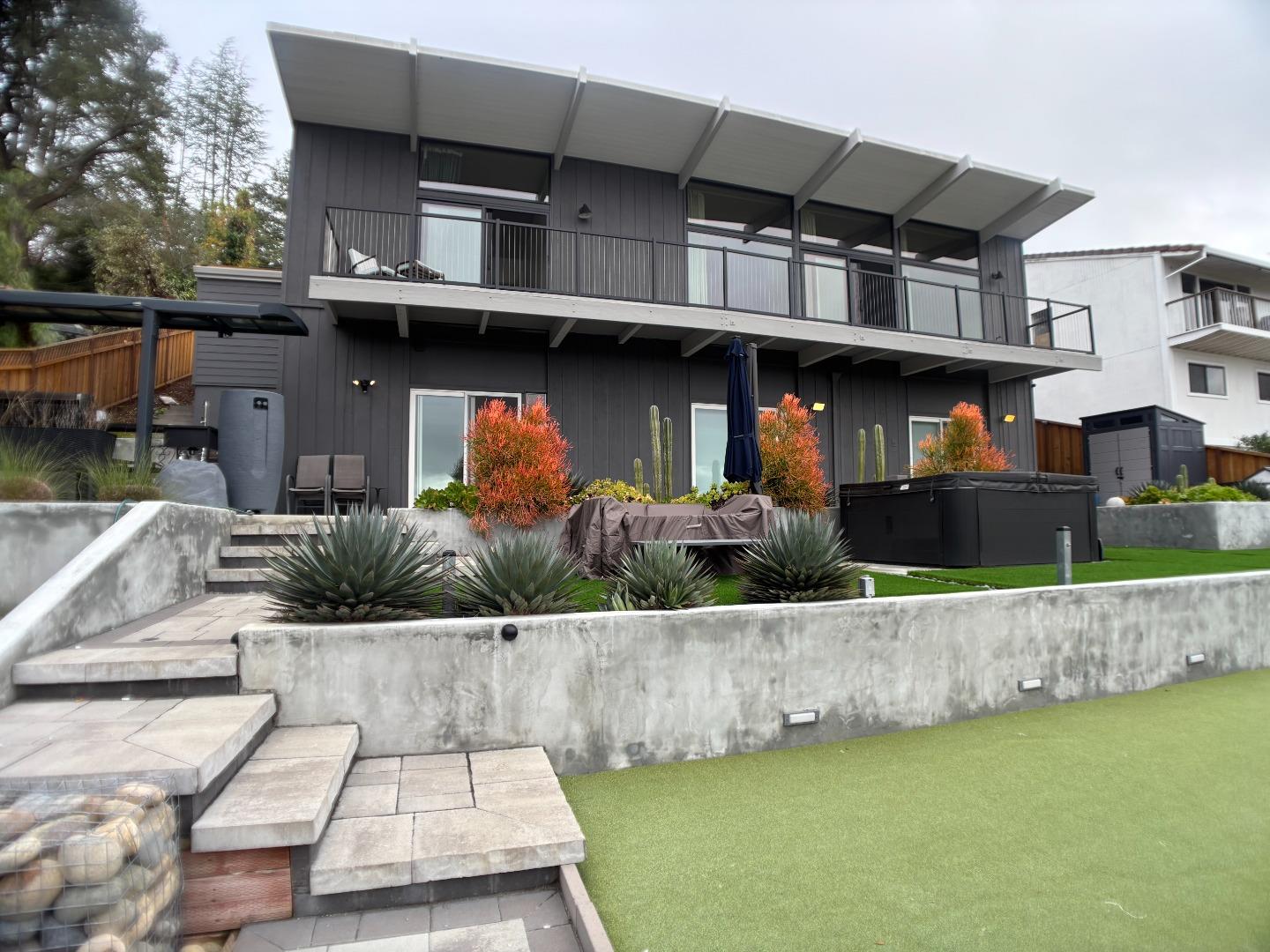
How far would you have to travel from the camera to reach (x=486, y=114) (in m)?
10.2

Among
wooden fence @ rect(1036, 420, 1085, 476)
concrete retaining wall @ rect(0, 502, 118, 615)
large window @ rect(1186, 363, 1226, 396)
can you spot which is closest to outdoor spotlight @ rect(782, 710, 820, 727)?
concrete retaining wall @ rect(0, 502, 118, 615)

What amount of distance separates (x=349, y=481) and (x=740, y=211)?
8.14m

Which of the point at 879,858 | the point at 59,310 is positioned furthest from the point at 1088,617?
the point at 59,310

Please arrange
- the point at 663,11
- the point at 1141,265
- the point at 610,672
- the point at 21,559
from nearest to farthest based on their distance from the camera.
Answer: the point at 610,672, the point at 21,559, the point at 663,11, the point at 1141,265

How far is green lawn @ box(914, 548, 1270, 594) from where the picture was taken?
6.61 m

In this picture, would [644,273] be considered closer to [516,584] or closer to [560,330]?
[560,330]

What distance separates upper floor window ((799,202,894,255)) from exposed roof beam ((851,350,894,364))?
2.39 metres

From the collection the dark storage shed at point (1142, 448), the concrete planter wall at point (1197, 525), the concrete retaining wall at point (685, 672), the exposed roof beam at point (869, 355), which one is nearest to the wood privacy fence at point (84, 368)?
the concrete retaining wall at point (685, 672)

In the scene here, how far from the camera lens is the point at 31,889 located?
186cm

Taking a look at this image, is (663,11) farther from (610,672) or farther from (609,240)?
(610,672)

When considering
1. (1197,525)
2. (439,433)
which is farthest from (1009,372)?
(439,433)

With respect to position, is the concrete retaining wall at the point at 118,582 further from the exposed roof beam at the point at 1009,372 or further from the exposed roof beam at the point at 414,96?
the exposed roof beam at the point at 1009,372

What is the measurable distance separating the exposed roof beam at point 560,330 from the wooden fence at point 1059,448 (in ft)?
43.1

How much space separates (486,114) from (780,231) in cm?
544
